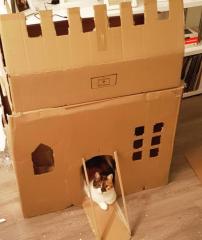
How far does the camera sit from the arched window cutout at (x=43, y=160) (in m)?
1.47

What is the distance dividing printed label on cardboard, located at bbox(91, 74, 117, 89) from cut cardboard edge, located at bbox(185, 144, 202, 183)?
0.81 metres

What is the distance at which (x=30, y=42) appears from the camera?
116cm

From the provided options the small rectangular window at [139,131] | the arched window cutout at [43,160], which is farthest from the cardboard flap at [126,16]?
the arched window cutout at [43,160]

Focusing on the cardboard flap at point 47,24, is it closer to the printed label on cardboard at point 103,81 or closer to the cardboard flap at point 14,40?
the cardboard flap at point 14,40

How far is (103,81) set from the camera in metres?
1.29

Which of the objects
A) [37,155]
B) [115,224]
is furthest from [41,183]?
[115,224]

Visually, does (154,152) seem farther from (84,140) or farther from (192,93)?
(192,93)

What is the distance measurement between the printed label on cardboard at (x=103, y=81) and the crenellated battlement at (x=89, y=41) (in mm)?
62

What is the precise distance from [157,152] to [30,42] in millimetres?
779

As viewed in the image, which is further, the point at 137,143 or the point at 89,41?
the point at 137,143

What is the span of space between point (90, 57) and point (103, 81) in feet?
0.35

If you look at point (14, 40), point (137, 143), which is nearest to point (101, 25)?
point (14, 40)

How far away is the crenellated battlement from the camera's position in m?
1.15

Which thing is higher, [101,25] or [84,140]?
[101,25]
